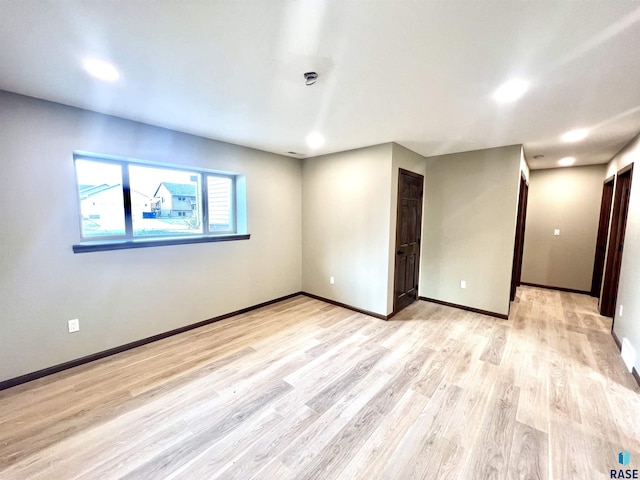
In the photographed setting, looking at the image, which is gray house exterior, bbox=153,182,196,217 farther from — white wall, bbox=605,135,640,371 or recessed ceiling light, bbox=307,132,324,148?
white wall, bbox=605,135,640,371

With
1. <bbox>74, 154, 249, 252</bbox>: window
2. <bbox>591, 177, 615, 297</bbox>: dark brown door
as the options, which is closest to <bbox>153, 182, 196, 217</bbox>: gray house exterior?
<bbox>74, 154, 249, 252</bbox>: window

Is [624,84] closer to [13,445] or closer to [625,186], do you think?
[625,186]

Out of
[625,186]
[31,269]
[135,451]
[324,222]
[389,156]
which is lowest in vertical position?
[135,451]

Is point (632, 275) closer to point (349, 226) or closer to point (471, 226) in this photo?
point (471, 226)

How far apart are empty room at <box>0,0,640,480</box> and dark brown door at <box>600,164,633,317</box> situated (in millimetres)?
41

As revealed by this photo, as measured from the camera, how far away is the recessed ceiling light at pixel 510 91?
72.8 inches

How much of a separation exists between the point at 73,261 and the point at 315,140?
110 inches

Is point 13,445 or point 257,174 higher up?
point 257,174

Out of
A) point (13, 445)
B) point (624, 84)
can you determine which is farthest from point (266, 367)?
point (624, 84)

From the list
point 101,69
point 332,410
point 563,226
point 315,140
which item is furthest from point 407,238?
point 101,69

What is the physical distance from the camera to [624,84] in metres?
1.83

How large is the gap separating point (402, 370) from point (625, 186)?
13.5ft

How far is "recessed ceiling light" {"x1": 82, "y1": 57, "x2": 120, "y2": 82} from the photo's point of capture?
168 centimetres

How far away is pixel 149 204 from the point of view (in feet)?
9.98
